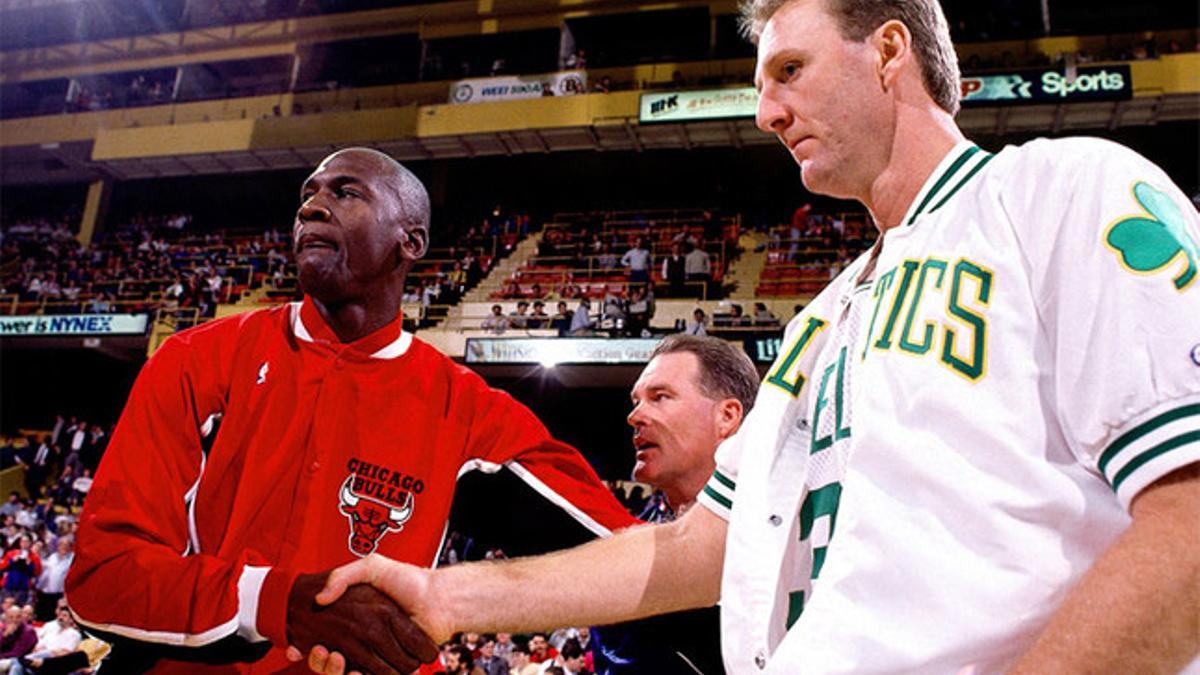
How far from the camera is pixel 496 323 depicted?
51.4 feet

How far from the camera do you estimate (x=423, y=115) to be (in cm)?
2155

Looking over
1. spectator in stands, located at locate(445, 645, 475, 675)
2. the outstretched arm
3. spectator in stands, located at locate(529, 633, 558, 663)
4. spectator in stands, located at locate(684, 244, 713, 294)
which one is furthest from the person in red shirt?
spectator in stands, located at locate(684, 244, 713, 294)

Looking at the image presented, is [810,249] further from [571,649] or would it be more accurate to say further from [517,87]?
[571,649]

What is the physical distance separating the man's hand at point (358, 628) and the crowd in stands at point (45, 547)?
3.48m

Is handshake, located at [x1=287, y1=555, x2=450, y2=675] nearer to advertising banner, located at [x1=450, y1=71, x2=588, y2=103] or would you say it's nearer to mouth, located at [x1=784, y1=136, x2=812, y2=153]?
mouth, located at [x1=784, y1=136, x2=812, y2=153]

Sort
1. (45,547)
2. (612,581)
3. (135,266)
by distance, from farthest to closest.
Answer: (135,266) → (45,547) → (612,581)

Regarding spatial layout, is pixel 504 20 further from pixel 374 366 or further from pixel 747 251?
pixel 374 366

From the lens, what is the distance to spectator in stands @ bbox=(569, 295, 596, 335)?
48.6 ft

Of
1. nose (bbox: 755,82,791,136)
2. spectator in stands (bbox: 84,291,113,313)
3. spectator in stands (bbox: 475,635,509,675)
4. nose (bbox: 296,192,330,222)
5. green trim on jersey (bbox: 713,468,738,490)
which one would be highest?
spectator in stands (bbox: 84,291,113,313)

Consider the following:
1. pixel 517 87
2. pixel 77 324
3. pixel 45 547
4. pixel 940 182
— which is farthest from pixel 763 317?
pixel 77 324

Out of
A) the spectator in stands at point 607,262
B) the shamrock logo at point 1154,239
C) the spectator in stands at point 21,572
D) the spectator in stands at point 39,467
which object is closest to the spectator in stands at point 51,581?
the spectator in stands at point 21,572

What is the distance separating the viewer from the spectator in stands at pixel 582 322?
14820mm

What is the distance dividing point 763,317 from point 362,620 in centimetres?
1275

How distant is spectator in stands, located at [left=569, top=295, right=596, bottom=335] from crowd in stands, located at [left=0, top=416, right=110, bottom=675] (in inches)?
300
